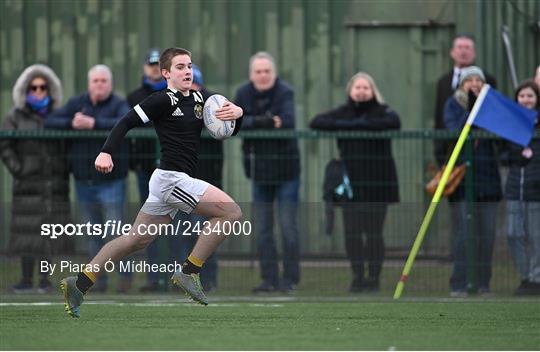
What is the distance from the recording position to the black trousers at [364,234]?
49.9ft

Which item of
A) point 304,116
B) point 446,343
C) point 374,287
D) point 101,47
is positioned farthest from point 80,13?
point 446,343

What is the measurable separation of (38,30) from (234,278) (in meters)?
5.42

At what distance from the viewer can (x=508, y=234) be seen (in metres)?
15.0

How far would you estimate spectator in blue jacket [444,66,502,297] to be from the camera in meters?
15.2

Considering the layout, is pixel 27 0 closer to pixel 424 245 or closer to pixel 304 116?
pixel 304 116

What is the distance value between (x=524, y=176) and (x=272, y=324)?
4507 millimetres

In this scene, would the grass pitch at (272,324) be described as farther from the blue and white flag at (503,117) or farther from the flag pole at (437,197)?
Result: the blue and white flag at (503,117)

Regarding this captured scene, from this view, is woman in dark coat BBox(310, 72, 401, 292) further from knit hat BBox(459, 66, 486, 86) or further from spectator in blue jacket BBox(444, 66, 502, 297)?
knit hat BBox(459, 66, 486, 86)

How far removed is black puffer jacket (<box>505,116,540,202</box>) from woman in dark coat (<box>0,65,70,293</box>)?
14.6 ft

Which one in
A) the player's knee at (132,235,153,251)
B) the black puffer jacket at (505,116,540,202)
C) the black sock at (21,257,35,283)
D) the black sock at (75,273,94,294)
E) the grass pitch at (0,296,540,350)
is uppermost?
the black puffer jacket at (505,116,540,202)

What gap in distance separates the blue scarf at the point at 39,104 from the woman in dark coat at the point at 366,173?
283 centimetres

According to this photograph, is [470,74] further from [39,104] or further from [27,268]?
[27,268]

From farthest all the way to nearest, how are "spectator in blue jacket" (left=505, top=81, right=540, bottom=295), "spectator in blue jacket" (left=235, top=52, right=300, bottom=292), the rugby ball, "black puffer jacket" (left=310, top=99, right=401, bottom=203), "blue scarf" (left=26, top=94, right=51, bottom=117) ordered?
"blue scarf" (left=26, top=94, right=51, bottom=117) → "black puffer jacket" (left=310, top=99, right=401, bottom=203) → "spectator in blue jacket" (left=235, top=52, right=300, bottom=292) → "spectator in blue jacket" (left=505, top=81, right=540, bottom=295) → the rugby ball

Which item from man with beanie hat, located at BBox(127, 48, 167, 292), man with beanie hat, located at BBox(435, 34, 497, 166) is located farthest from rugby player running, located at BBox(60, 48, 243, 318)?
man with beanie hat, located at BBox(435, 34, 497, 166)
